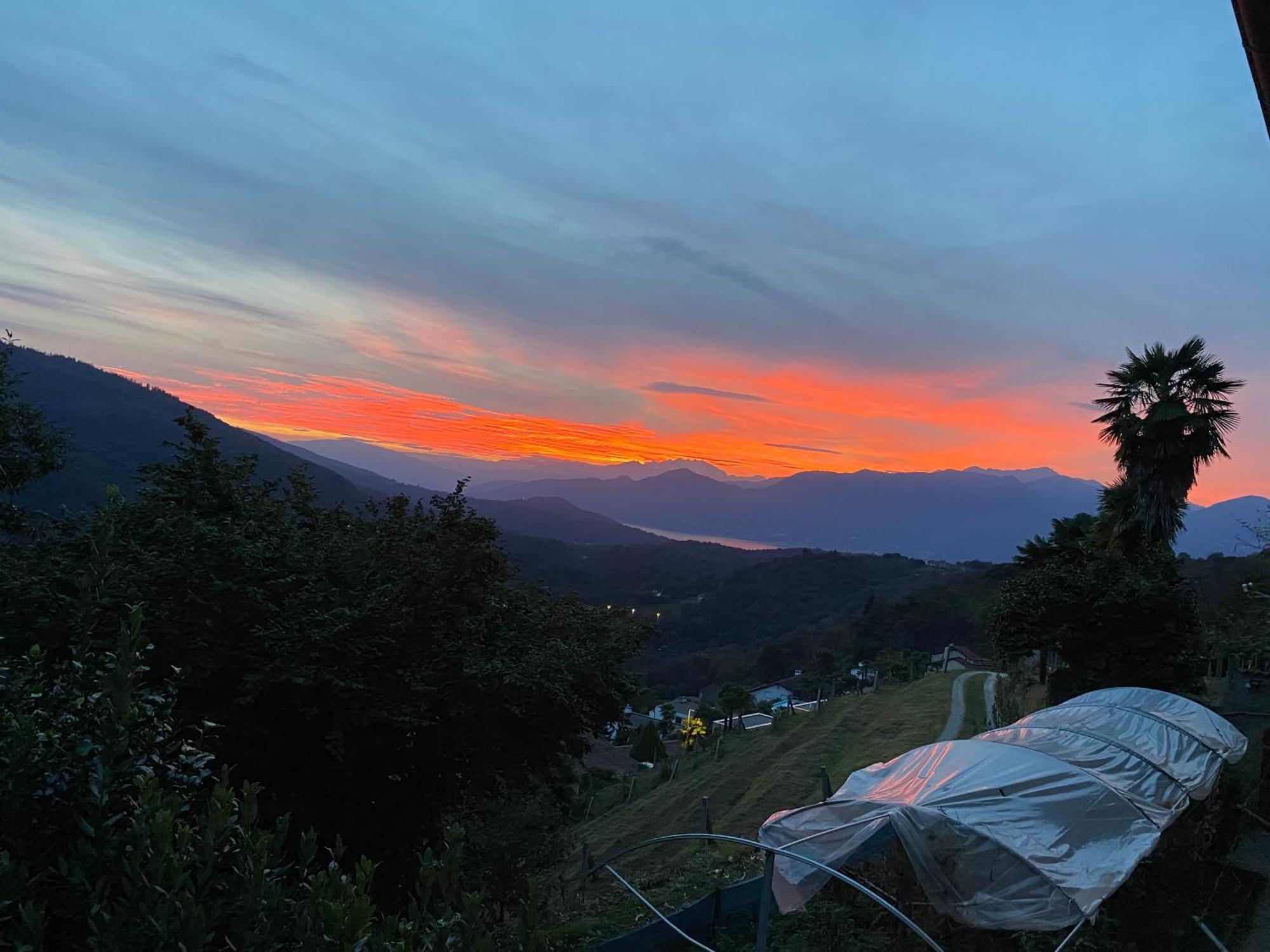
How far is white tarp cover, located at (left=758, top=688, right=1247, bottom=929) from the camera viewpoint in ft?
19.9

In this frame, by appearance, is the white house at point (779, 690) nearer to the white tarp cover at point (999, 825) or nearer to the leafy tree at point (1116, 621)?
the leafy tree at point (1116, 621)

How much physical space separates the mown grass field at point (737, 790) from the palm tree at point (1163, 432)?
770cm

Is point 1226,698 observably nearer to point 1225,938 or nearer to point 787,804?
point 787,804

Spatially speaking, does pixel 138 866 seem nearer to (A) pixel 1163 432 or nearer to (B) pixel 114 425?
(A) pixel 1163 432

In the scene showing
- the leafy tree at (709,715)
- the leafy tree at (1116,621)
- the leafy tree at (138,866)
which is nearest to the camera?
the leafy tree at (138,866)

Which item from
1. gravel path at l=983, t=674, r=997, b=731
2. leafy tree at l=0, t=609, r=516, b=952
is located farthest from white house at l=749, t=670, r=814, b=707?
leafy tree at l=0, t=609, r=516, b=952

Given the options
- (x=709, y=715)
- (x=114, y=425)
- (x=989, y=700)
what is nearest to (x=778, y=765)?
(x=989, y=700)

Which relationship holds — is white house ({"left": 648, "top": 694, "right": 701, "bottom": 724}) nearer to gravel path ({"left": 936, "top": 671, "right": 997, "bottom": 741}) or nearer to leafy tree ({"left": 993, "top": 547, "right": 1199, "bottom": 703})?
gravel path ({"left": 936, "top": 671, "right": 997, "bottom": 741})

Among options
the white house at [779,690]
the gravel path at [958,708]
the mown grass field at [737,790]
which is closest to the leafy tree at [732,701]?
the mown grass field at [737,790]

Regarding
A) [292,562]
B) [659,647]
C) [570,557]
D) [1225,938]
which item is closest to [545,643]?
[292,562]

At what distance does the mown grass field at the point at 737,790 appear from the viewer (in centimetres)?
986

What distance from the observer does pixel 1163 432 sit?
1577 cm

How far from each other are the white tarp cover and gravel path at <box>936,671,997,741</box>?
847cm

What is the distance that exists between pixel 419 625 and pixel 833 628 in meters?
64.7
